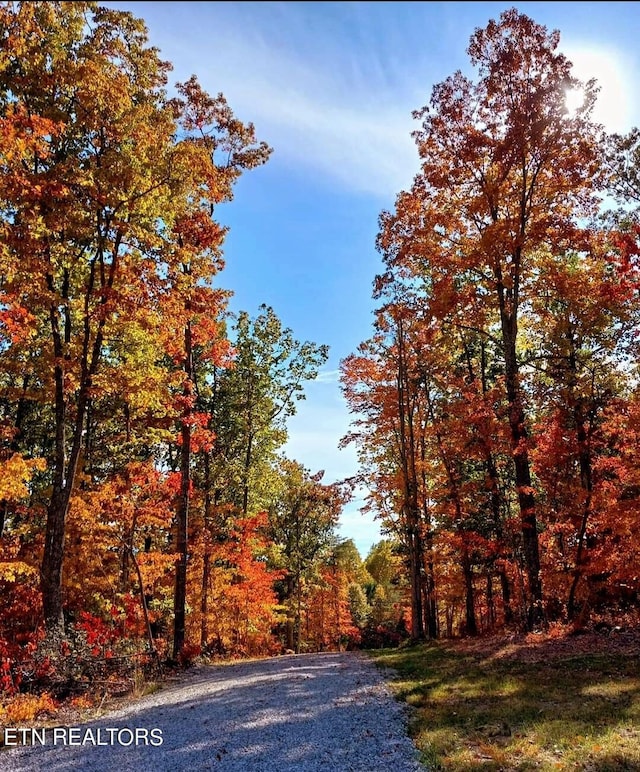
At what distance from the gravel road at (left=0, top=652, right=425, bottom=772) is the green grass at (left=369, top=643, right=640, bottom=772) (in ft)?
1.49

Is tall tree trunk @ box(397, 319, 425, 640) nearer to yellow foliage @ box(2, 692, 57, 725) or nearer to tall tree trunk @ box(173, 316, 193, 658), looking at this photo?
tall tree trunk @ box(173, 316, 193, 658)

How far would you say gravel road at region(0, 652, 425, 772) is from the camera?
19.0 ft

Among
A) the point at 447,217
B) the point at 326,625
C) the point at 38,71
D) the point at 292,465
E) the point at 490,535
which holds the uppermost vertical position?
the point at 38,71

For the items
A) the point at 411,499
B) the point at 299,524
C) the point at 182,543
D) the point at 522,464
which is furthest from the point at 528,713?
the point at 299,524

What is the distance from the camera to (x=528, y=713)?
6.71m

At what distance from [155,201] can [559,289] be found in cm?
1074

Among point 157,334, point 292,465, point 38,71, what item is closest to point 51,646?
point 157,334

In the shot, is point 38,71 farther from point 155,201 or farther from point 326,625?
point 326,625

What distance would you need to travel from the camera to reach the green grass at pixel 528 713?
523 centimetres

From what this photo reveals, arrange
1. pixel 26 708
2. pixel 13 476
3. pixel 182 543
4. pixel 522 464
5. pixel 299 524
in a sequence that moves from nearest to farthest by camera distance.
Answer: pixel 26 708 → pixel 13 476 → pixel 522 464 → pixel 182 543 → pixel 299 524

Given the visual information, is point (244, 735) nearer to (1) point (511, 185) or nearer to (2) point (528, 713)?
(2) point (528, 713)

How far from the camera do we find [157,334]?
13.9m

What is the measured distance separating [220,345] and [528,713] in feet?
43.5

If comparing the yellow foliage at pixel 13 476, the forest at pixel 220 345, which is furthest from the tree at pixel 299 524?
the yellow foliage at pixel 13 476
